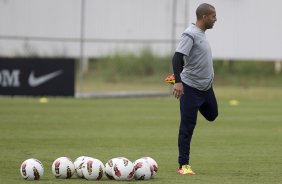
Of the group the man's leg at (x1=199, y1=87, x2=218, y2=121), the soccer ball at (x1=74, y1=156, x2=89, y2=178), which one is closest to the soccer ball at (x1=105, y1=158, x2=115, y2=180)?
the soccer ball at (x1=74, y1=156, x2=89, y2=178)

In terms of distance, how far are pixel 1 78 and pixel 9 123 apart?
11.2m

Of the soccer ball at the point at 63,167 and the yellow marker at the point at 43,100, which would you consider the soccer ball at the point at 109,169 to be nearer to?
the soccer ball at the point at 63,167

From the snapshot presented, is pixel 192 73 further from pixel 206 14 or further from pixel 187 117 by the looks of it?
pixel 206 14

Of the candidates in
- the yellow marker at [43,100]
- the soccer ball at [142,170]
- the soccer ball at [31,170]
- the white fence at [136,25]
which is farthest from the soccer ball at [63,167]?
the white fence at [136,25]

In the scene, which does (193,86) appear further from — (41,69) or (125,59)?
(125,59)

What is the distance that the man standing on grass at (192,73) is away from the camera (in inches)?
478

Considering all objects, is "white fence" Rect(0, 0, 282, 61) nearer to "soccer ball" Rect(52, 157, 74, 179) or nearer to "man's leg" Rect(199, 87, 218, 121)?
"man's leg" Rect(199, 87, 218, 121)

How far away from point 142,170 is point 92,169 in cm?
68

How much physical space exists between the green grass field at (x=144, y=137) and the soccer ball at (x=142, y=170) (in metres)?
0.13

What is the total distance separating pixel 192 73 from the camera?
1230 cm

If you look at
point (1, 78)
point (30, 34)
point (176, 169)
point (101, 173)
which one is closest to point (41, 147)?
point (176, 169)

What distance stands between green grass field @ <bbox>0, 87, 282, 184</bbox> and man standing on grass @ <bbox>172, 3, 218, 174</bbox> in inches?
23.8

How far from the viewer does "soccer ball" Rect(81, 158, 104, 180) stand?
11.3 m

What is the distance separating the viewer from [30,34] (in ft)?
127
